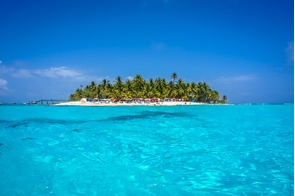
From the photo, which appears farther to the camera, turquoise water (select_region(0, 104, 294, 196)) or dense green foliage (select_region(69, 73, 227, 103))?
dense green foliage (select_region(69, 73, 227, 103))

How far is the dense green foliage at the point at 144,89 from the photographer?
2657 inches

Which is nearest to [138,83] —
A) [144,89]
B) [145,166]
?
[144,89]

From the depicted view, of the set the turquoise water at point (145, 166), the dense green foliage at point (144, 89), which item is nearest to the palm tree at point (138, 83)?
the dense green foliage at point (144, 89)

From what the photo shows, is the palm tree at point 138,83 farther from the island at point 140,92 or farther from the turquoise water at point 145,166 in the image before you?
the turquoise water at point 145,166

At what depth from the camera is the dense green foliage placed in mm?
67500

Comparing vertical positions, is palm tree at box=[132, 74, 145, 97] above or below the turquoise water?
above

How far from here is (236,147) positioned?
974 centimetres

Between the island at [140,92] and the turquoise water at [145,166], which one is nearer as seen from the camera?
the turquoise water at [145,166]

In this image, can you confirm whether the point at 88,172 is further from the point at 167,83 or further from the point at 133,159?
the point at 167,83

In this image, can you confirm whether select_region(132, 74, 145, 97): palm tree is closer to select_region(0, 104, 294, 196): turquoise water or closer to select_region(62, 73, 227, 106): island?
select_region(62, 73, 227, 106): island

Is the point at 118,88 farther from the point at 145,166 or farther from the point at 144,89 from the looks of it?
the point at 145,166

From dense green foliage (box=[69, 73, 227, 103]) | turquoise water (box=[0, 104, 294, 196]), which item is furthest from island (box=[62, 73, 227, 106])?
turquoise water (box=[0, 104, 294, 196])

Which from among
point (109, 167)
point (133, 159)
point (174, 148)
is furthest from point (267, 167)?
point (109, 167)

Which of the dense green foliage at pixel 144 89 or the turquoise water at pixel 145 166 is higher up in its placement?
the dense green foliage at pixel 144 89
